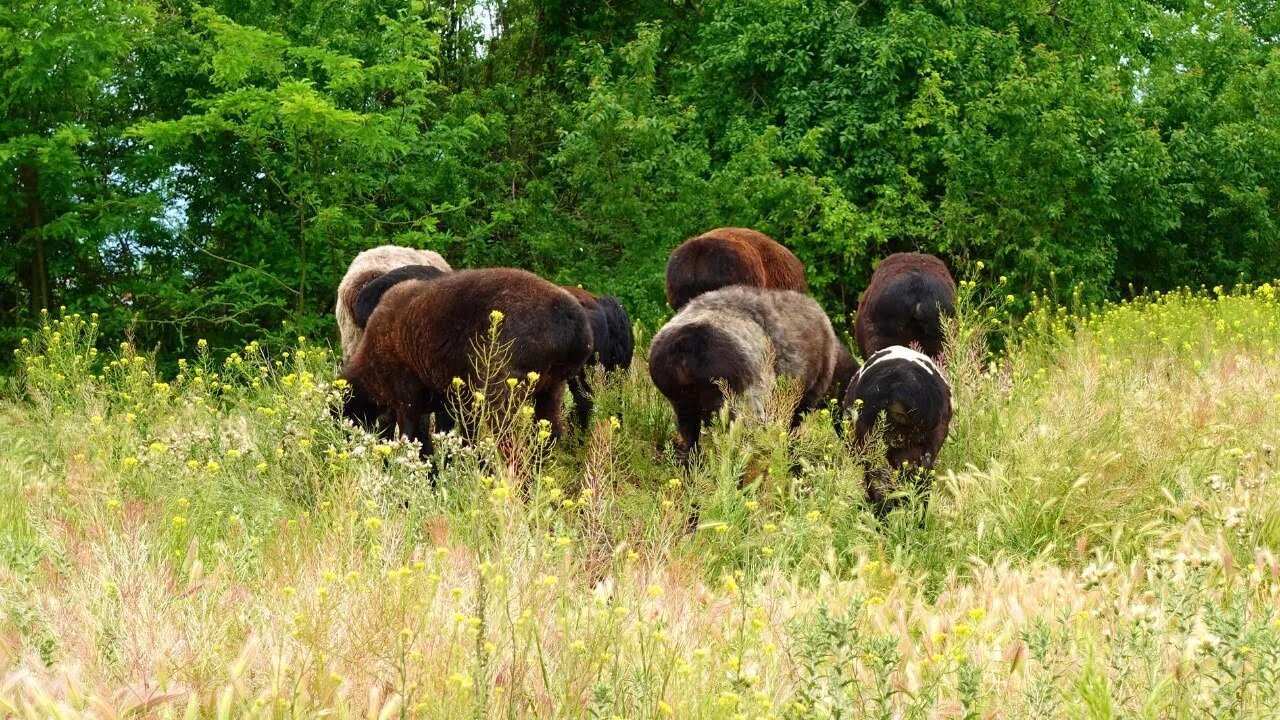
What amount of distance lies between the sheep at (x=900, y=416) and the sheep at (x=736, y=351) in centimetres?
75

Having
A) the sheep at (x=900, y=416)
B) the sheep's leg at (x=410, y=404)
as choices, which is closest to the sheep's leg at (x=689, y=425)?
the sheep at (x=900, y=416)

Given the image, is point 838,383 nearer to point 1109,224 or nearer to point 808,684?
point 808,684

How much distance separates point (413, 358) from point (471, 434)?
26.4 inches

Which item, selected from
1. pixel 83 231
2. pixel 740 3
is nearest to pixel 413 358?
pixel 83 231

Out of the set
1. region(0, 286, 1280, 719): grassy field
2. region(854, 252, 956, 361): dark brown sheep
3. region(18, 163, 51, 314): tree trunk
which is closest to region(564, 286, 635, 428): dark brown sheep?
region(0, 286, 1280, 719): grassy field

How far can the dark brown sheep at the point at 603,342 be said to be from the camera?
10180mm

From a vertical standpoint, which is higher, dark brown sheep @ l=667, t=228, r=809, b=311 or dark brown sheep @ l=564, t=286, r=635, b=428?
dark brown sheep @ l=667, t=228, r=809, b=311

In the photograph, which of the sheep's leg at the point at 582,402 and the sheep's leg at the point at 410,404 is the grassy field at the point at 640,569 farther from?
the sheep's leg at the point at 410,404

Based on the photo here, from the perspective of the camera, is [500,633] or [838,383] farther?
[838,383]

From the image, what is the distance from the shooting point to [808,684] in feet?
10.3

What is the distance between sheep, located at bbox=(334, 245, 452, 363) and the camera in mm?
11234

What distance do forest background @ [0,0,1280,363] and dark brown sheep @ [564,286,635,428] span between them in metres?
3.84

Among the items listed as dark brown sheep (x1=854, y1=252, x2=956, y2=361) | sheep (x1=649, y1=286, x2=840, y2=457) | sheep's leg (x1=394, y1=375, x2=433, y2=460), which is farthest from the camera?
dark brown sheep (x1=854, y1=252, x2=956, y2=361)

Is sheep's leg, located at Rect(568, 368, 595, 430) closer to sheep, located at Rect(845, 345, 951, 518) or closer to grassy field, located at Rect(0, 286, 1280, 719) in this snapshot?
grassy field, located at Rect(0, 286, 1280, 719)
